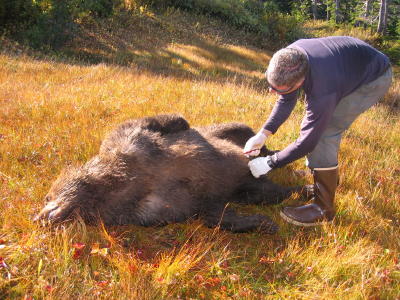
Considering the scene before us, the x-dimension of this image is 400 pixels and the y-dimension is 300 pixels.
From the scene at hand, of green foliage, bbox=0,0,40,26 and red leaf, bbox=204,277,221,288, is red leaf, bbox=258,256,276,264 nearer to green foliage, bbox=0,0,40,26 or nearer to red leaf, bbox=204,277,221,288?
red leaf, bbox=204,277,221,288

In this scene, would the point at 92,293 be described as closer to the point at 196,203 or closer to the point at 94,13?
the point at 196,203

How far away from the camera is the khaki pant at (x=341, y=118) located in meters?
3.77

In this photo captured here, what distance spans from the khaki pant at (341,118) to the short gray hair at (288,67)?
0.88 metres

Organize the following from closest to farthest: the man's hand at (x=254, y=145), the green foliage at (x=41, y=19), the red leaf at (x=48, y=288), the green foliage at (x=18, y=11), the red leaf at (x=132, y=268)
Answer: the red leaf at (x=48, y=288)
the red leaf at (x=132, y=268)
the man's hand at (x=254, y=145)
the green foliage at (x=18, y=11)
the green foliage at (x=41, y=19)

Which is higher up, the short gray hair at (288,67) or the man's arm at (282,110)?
the short gray hair at (288,67)

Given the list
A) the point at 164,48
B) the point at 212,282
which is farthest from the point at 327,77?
the point at 164,48

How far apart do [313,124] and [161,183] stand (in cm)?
164

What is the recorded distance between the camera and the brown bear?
3426 millimetres

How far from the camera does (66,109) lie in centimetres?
601

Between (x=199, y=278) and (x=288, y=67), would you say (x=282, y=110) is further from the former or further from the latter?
(x=199, y=278)

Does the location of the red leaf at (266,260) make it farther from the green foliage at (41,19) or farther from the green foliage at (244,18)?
the green foliage at (244,18)

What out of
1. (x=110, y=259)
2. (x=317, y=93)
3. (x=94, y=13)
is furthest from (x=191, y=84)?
(x=94, y=13)

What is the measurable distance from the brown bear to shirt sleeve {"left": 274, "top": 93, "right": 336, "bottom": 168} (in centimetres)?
77

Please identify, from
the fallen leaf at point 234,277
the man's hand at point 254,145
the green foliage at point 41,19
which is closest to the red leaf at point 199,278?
the fallen leaf at point 234,277
